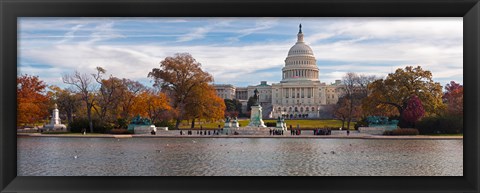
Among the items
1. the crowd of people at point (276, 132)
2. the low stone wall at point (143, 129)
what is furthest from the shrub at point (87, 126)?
the crowd of people at point (276, 132)

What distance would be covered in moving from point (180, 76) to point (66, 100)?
8.50 meters

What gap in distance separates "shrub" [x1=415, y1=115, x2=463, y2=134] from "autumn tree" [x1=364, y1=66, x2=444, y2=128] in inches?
83.5

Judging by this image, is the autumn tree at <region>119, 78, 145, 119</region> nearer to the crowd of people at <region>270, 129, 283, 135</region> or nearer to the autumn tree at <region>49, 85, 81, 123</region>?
the autumn tree at <region>49, 85, 81, 123</region>

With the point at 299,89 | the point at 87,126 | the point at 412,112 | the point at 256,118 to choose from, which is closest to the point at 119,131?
the point at 87,126

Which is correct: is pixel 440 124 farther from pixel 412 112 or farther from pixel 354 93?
pixel 354 93

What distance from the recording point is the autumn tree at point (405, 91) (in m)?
29.3

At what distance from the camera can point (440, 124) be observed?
26.4 m

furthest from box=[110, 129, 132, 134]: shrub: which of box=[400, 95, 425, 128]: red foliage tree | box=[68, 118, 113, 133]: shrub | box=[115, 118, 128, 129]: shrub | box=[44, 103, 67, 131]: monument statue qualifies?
box=[400, 95, 425, 128]: red foliage tree

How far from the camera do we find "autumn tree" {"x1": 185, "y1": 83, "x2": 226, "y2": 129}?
3388 centimetres

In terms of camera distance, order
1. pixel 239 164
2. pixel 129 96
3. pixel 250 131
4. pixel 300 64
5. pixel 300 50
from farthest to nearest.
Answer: pixel 300 64
pixel 300 50
pixel 129 96
pixel 250 131
pixel 239 164
